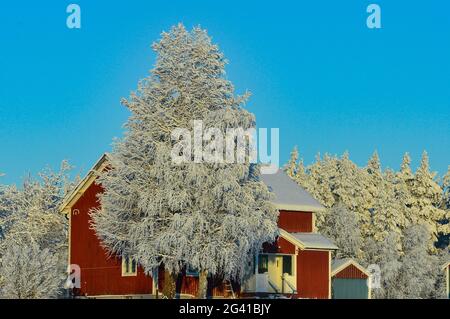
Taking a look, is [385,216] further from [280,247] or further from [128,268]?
[128,268]

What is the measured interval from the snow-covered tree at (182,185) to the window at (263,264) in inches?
195

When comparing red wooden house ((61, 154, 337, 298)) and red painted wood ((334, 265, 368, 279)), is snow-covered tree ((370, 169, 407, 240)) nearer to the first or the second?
red painted wood ((334, 265, 368, 279))

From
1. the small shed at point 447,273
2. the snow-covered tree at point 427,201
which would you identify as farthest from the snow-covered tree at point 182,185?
the snow-covered tree at point 427,201

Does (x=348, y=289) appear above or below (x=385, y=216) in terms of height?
below

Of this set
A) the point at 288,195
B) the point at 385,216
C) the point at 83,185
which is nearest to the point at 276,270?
the point at 288,195

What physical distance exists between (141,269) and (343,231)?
23.2 metres

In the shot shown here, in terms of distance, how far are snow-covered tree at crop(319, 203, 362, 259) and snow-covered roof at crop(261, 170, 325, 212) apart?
1200 centimetres

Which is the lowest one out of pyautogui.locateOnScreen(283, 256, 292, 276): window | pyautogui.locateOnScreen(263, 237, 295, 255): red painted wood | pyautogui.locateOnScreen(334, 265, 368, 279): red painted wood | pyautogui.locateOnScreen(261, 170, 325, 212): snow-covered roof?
pyautogui.locateOnScreen(334, 265, 368, 279): red painted wood

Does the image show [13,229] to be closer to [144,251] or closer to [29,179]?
[29,179]

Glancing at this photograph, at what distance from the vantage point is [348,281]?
196ft

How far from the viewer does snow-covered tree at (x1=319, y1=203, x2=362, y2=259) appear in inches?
2795

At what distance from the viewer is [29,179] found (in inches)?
3029

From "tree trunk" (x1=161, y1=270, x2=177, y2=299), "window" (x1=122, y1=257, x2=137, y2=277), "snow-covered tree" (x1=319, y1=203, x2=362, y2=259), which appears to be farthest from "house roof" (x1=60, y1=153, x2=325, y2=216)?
"snow-covered tree" (x1=319, y1=203, x2=362, y2=259)

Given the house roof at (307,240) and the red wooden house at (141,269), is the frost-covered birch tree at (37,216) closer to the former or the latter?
the red wooden house at (141,269)
